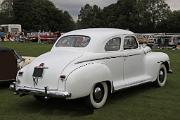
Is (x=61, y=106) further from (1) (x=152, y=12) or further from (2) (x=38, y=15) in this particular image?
(1) (x=152, y=12)

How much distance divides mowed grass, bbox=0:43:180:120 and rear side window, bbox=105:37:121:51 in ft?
3.90

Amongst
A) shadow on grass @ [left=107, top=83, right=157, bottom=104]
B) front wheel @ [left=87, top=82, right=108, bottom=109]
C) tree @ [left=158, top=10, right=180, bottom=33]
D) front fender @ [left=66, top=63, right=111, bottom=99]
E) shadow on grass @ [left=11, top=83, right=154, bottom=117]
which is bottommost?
shadow on grass @ [left=11, top=83, right=154, bottom=117]

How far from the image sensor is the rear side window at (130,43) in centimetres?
1101

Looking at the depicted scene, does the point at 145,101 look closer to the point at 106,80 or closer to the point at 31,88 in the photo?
the point at 106,80

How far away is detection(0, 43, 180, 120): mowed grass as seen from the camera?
8727 mm

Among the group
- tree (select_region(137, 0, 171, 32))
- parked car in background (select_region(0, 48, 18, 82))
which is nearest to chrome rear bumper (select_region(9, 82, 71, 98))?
parked car in background (select_region(0, 48, 18, 82))

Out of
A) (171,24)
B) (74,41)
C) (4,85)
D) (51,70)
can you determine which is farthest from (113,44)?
(171,24)

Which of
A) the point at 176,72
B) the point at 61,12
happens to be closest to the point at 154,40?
the point at 176,72

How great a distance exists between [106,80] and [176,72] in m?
7.04

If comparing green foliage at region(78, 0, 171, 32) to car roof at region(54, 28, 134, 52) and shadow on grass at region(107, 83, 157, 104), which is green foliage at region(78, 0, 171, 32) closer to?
shadow on grass at region(107, 83, 157, 104)

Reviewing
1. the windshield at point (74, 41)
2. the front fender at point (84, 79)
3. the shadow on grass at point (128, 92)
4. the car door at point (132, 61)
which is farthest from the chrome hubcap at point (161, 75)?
the front fender at point (84, 79)

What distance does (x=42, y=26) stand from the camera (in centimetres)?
11188

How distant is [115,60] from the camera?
10.3 metres

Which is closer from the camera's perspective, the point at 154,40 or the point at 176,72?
the point at 176,72
